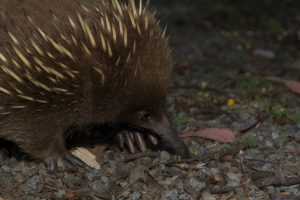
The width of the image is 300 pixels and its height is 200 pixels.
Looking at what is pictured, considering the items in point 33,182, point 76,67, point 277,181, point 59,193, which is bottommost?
point 277,181

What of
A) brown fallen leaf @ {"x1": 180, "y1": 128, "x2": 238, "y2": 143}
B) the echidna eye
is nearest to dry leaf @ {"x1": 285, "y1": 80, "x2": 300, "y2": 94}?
brown fallen leaf @ {"x1": 180, "y1": 128, "x2": 238, "y2": 143}

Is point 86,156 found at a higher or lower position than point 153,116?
lower

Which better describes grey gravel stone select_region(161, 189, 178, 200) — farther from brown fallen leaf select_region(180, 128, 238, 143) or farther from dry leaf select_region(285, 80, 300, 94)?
dry leaf select_region(285, 80, 300, 94)

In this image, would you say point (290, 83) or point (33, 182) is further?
point (290, 83)

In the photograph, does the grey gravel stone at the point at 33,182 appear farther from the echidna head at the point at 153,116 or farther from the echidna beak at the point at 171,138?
the echidna beak at the point at 171,138

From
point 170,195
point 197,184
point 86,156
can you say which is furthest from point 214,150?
point 86,156

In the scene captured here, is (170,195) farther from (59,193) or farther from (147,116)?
(59,193)
